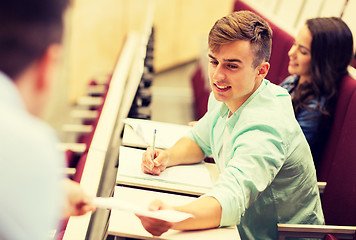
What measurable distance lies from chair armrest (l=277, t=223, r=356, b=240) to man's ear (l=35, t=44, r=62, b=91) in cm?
105

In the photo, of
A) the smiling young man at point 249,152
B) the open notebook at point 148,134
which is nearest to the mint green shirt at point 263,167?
the smiling young man at point 249,152

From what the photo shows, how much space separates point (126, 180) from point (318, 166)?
1.03 meters

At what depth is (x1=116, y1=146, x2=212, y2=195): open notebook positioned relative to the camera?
4.54 feet

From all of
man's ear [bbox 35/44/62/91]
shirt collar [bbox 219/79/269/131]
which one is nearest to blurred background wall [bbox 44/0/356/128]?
shirt collar [bbox 219/79/269/131]

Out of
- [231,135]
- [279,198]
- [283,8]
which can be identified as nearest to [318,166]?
[279,198]

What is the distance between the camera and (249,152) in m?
1.22

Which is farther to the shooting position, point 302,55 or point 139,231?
point 302,55

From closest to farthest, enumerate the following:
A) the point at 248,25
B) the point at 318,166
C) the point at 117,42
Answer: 1. the point at 248,25
2. the point at 318,166
3. the point at 117,42

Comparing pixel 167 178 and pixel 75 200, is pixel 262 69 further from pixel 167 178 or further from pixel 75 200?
pixel 75 200

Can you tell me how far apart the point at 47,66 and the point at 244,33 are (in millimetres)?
879

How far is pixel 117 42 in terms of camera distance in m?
4.98

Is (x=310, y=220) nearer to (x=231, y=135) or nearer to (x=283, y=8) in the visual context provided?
(x=231, y=135)

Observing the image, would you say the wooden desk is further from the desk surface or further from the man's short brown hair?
the man's short brown hair

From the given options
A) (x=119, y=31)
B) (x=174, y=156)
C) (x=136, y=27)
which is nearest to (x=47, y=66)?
(x=174, y=156)
